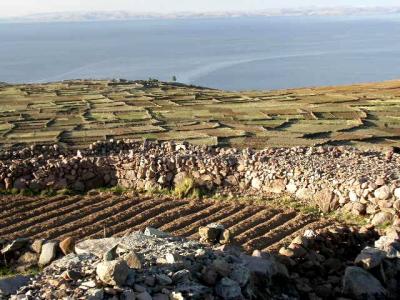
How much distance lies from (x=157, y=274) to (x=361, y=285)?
3429 millimetres

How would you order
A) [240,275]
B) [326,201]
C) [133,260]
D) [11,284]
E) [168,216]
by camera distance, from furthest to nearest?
1. [326,201]
2. [168,216]
3. [240,275]
4. [133,260]
5. [11,284]

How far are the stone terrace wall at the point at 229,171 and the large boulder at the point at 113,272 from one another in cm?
844

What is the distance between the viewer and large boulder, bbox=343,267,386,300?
8672mm

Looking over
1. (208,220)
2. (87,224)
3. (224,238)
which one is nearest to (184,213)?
(208,220)

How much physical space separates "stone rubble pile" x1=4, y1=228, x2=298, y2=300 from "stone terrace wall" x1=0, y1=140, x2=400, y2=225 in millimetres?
6340

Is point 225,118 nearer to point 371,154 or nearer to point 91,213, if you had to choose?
point 371,154

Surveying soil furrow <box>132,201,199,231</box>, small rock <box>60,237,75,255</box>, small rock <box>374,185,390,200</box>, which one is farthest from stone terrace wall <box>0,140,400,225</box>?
small rock <box>60,237,75,255</box>

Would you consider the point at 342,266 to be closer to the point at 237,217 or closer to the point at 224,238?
the point at 224,238

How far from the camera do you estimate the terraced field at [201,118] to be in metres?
25.6

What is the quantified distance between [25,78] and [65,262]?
10614cm

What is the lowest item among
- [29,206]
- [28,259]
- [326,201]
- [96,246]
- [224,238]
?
[29,206]

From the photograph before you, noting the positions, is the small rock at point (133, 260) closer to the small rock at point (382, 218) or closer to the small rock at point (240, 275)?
the small rock at point (240, 275)

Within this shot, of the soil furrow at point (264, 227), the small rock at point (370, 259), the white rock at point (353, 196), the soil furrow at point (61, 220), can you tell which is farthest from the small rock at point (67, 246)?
the white rock at point (353, 196)

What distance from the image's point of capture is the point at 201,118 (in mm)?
31938
